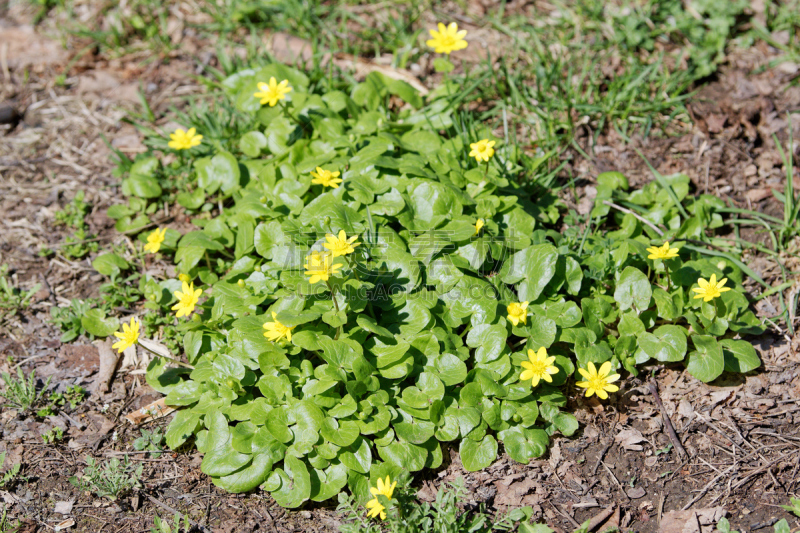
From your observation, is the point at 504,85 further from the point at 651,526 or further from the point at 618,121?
the point at 651,526

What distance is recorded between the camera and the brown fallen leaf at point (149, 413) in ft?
10.8

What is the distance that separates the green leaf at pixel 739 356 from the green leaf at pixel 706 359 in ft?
0.34

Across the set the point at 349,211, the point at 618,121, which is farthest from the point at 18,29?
the point at 618,121

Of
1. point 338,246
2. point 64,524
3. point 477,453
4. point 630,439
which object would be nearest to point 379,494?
point 477,453

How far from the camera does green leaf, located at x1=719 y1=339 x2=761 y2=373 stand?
10.6ft

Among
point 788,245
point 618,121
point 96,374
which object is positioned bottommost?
point 96,374

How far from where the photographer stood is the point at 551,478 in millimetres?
3031

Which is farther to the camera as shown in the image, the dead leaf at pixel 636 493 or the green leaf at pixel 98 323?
the green leaf at pixel 98 323

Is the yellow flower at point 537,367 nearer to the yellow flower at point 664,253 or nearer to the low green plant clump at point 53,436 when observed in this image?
the yellow flower at point 664,253

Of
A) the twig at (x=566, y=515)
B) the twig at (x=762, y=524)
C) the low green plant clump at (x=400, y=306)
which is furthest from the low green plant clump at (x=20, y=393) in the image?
the twig at (x=762, y=524)

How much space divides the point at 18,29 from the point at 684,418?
6.32m

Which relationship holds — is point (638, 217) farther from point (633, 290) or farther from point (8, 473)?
point (8, 473)

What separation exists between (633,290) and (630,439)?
78 centimetres

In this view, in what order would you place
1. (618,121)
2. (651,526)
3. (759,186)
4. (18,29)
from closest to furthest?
(651,526) → (759,186) → (618,121) → (18,29)
